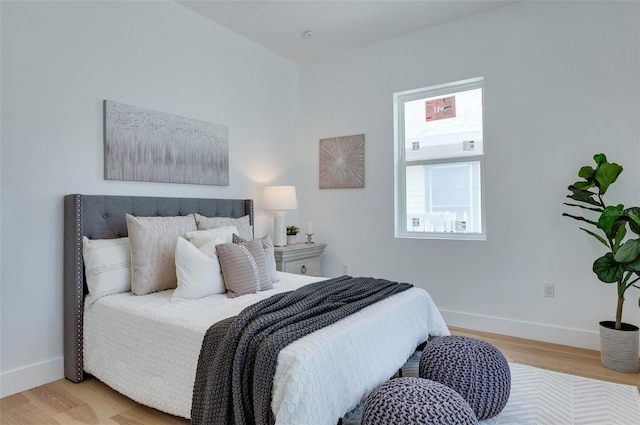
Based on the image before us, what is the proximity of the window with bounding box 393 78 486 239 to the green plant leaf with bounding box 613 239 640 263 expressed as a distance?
1150 millimetres

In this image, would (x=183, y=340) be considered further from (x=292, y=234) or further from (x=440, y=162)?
(x=440, y=162)

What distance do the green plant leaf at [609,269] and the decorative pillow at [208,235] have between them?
2592 millimetres

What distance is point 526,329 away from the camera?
3.20 m

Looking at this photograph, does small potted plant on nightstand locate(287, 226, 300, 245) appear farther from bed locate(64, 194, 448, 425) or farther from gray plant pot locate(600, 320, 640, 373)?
gray plant pot locate(600, 320, 640, 373)

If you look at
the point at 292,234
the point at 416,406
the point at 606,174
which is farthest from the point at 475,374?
the point at 292,234

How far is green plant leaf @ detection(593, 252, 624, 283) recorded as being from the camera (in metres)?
2.50

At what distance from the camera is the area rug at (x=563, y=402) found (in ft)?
6.42

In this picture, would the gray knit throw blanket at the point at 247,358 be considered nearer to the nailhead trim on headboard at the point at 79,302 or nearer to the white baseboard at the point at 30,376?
the nailhead trim on headboard at the point at 79,302

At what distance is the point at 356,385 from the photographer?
1664mm

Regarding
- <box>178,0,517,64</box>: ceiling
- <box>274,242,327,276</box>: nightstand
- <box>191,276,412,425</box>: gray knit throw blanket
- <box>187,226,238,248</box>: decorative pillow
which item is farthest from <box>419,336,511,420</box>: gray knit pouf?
<box>178,0,517,64</box>: ceiling

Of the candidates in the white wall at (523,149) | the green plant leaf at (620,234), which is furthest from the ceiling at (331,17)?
the green plant leaf at (620,234)

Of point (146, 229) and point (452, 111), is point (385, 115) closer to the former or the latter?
point (452, 111)

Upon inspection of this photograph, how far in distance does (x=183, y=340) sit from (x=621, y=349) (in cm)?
278

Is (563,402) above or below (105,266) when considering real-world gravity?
below
